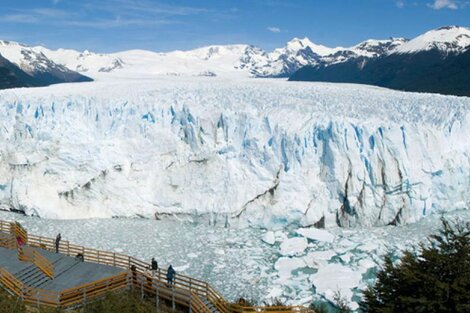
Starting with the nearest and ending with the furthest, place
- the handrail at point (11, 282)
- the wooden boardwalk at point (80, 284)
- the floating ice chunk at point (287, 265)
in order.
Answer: the wooden boardwalk at point (80, 284) < the handrail at point (11, 282) < the floating ice chunk at point (287, 265)

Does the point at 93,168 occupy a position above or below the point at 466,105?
below

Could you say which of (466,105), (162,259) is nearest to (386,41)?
(466,105)

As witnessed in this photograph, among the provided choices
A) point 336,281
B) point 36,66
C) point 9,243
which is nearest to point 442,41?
point 36,66

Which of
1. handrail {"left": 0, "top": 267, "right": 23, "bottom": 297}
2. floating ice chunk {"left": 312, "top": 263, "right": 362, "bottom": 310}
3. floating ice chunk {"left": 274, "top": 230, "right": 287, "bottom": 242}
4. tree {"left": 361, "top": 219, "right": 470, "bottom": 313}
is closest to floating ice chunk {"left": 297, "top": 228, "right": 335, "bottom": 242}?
floating ice chunk {"left": 274, "top": 230, "right": 287, "bottom": 242}

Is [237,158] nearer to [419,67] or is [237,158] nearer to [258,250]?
[258,250]

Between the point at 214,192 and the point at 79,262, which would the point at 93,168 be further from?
the point at 79,262

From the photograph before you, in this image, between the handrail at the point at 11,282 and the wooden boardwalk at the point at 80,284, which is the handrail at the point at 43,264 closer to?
the wooden boardwalk at the point at 80,284

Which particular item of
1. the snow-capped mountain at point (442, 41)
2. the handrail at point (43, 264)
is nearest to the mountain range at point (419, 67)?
the snow-capped mountain at point (442, 41)
